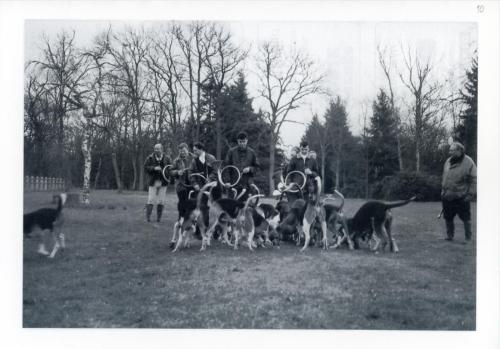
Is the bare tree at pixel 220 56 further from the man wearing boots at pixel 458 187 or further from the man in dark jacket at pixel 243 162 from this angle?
the man wearing boots at pixel 458 187

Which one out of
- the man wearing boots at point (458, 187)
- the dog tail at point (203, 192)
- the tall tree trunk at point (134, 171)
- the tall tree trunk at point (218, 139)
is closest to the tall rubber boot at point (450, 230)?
the man wearing boots at point (458, 187)

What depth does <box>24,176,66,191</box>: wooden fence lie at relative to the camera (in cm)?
501

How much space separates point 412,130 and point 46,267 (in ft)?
17.7

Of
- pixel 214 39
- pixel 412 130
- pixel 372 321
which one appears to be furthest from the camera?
pixel 412 130

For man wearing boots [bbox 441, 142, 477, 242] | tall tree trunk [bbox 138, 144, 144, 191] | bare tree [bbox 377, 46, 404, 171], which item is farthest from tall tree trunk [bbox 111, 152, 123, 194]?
man wearing boots [bbox 441, 142, 477, 242]

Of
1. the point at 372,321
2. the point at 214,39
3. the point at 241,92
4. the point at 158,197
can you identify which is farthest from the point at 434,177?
the point at 158,197

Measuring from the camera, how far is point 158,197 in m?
5.86

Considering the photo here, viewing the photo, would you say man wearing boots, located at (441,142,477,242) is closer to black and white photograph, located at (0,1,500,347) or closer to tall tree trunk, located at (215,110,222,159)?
black and white photograph, located at (0,1,500,347)

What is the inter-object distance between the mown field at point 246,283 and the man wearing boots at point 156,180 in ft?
1.73

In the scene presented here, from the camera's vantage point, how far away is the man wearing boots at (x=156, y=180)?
5.61 m

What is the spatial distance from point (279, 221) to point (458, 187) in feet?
8.46

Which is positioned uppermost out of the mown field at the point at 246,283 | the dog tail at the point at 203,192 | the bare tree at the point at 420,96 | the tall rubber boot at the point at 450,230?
the bare tree at the point at 420,96

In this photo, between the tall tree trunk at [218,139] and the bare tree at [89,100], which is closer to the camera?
the bare tree at [89,100]
